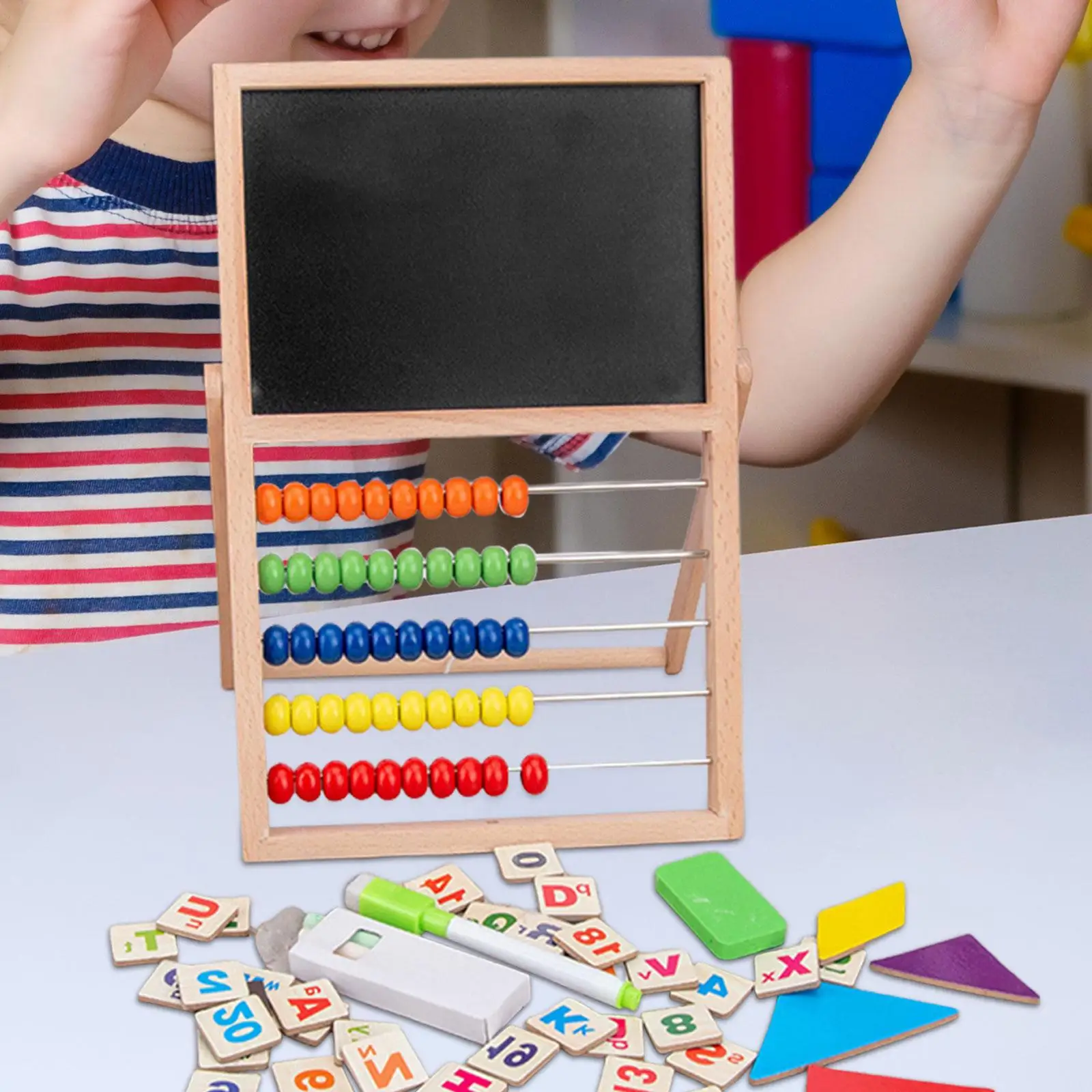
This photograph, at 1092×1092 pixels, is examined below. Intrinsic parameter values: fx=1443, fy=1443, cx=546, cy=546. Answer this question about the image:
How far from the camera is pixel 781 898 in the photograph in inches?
24.5

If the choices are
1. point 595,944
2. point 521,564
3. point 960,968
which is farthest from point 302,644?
point 960,968

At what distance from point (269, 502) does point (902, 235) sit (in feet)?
2.13

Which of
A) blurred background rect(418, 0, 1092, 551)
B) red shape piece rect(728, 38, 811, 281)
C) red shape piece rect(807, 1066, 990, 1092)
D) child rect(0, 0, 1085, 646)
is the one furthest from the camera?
red shape piece rect(728, 38, 811, 281)

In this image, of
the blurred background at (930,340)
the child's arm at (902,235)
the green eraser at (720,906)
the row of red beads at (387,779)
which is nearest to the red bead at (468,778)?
the row of red beads at (387,779)

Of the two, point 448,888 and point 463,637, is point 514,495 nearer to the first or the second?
point 463,637

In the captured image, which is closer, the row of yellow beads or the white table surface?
the white table surface

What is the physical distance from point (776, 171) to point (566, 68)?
145 centimetres

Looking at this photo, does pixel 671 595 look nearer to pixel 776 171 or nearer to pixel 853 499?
pixel 776 171

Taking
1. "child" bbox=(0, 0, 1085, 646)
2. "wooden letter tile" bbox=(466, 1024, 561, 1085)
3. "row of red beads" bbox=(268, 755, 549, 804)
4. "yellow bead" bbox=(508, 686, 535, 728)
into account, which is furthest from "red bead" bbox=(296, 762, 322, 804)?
"child" bbox=(0, 0, 1085, 646)

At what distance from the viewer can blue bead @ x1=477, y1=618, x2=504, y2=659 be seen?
73cm

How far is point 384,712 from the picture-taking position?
0.71 metres

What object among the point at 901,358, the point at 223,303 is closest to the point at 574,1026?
the point at 223,303

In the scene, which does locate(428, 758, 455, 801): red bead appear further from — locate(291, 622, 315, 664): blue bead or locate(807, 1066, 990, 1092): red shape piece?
locate(807, 1066, 990, 1092): red shape piece

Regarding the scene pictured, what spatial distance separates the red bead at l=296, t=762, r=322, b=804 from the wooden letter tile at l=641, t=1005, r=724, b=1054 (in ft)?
0.74
